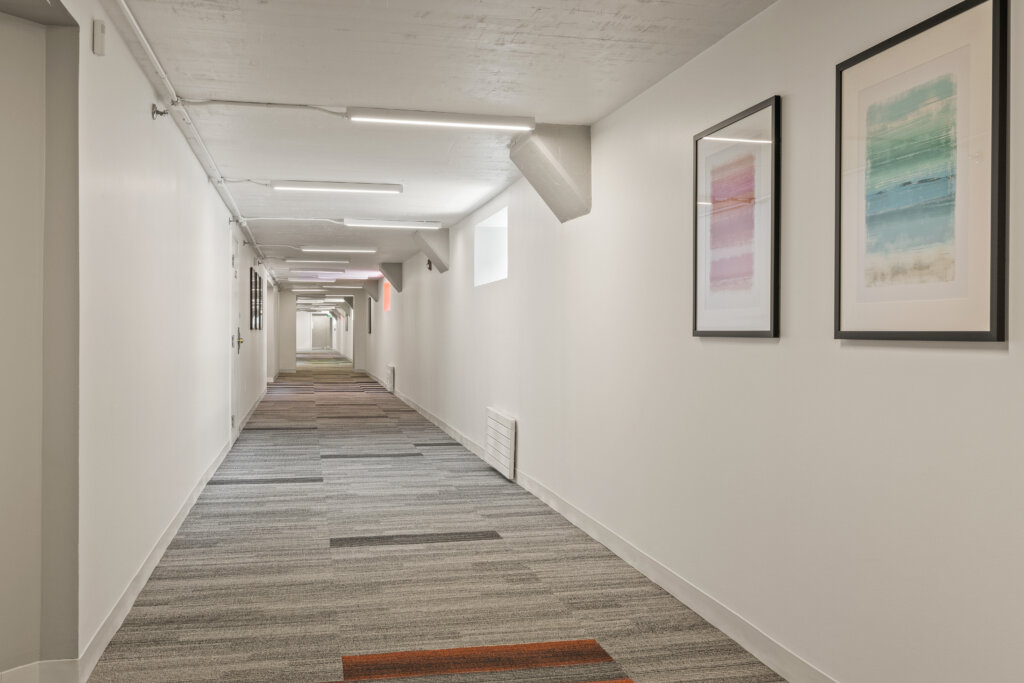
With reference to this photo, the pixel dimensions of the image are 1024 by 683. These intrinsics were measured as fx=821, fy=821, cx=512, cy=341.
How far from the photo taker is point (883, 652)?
8.64 feet

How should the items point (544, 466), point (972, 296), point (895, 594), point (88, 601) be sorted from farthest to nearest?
point (544, 466), point (88, 601), point (895, 594), point (972, 296)

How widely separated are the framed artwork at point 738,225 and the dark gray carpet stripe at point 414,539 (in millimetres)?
2179

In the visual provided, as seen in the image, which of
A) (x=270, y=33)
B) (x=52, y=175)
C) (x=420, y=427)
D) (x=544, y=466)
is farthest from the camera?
(x=420, y=427)

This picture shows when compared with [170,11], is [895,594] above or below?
below

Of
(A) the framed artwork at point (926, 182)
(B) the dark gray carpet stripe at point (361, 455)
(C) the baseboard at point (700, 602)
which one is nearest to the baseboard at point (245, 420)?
(B) the dark gray carpet stripe at point (361, 455)

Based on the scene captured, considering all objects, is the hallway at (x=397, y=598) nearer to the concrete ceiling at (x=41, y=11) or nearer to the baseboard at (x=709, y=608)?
the baseboard at (x=709, y=608)

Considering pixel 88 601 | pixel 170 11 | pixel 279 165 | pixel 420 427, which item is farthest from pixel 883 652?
pixel 420 427

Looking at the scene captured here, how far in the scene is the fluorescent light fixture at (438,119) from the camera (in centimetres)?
486

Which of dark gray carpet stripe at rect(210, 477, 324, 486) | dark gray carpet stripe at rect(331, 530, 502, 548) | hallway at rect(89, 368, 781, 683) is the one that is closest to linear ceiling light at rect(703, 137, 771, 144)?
hallway at rect(89, 368, 781, 683)

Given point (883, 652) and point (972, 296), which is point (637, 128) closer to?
point (972, 296)

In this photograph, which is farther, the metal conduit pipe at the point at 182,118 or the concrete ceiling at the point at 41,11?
the metal conduit pipe at the point at 182,118

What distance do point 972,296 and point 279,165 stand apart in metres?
5.51

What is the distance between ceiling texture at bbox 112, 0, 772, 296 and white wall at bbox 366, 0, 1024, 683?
306 millimetres

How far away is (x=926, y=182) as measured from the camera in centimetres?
242
